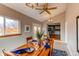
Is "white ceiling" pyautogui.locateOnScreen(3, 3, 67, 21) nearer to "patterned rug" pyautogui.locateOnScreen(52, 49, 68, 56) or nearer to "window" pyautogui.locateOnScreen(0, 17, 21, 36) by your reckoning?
"window" pyautogui.locateOnScreen(0, 17, 21, 36)

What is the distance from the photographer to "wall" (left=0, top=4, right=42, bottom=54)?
4.29 feet

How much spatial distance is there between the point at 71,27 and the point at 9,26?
0.86m

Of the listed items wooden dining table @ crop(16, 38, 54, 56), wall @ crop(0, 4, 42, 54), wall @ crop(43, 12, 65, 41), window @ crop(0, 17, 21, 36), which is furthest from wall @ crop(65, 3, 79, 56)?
window @ crop(0, 17, 21, 36)

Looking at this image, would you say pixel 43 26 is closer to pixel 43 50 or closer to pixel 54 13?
pixel 54 13

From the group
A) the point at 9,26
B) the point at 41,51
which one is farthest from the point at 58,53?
the point at 9,26

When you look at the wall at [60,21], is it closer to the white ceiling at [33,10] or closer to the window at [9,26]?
the white ceiling at [33,10]

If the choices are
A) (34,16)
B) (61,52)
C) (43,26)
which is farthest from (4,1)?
(61,52)

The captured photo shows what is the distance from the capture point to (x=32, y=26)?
5.03 ft

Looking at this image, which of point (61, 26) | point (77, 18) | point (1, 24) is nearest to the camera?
point (1, 24)

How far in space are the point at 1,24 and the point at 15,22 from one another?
173mm

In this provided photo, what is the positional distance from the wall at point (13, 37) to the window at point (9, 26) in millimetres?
54

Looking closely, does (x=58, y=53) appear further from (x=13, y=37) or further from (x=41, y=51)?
(x=13, y=37)

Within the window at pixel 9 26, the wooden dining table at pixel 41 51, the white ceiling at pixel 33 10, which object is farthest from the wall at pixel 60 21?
the window at pixel 9 26

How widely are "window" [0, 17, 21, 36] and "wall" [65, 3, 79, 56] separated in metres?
0.66
